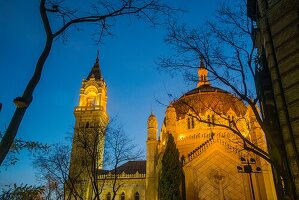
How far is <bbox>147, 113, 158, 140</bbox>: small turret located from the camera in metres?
45.8

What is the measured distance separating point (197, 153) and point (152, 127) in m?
13.1

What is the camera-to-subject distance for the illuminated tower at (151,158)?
4216 cm

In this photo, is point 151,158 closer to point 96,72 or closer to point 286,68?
point 96,72

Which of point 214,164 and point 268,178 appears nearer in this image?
point 268,178

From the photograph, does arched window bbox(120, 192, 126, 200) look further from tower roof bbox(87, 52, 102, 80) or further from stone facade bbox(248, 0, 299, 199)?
stone facade bbox(248, 0, 299, 199)

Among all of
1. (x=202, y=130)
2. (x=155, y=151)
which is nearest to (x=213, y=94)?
(x=202, y=130)

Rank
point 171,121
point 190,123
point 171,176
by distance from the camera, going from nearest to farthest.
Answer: point 171,176 → point 171,121 → point 190,123

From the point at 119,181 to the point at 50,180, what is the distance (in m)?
19.4

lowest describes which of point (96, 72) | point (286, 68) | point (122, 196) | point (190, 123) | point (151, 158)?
point (122, 196)

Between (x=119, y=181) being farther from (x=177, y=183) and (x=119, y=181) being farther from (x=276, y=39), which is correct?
(x=276, y=39)

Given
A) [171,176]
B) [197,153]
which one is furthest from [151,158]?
[171,176]

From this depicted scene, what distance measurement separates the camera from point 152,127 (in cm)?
4631

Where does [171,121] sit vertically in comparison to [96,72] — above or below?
below

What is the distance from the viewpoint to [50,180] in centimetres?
3094
